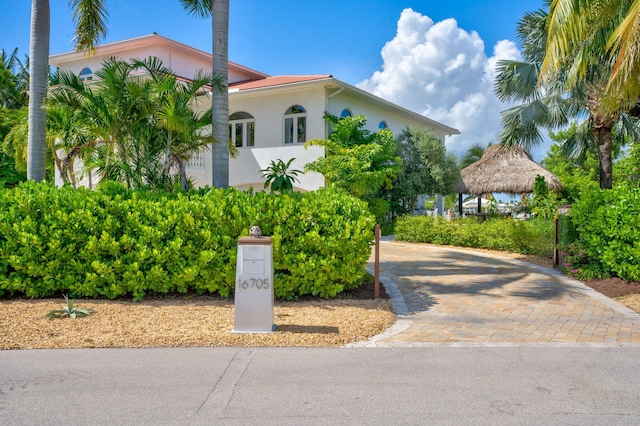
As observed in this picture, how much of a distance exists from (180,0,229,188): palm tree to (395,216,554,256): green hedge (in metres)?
9.29

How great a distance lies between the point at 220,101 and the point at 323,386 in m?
6.96

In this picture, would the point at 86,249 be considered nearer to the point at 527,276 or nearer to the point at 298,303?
the point at 298,303

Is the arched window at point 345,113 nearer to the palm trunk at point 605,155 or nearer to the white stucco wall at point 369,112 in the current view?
the white stucco wall at point 369,112

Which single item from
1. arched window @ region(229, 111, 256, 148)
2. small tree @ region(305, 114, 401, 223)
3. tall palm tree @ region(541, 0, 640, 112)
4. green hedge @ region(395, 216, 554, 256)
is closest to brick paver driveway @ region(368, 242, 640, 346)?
green hedge @ region(395, 216, 554, 256)

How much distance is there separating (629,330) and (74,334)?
23.8 ft

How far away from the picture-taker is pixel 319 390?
436 cm

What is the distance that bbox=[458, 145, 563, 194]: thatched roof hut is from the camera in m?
23.5

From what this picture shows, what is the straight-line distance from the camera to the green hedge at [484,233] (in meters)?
14.5

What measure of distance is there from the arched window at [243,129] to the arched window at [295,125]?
161 cm

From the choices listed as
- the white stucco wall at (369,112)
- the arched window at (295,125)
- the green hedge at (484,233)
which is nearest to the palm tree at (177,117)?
the green hedge at (484,233)

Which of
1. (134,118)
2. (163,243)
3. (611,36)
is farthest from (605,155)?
(134,118)

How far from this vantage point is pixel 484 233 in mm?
15984

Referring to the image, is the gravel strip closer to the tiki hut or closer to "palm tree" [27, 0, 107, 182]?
"palm tree" [27, 0, 107, 182]

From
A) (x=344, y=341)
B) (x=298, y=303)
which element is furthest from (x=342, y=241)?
(x=344, y=341)
